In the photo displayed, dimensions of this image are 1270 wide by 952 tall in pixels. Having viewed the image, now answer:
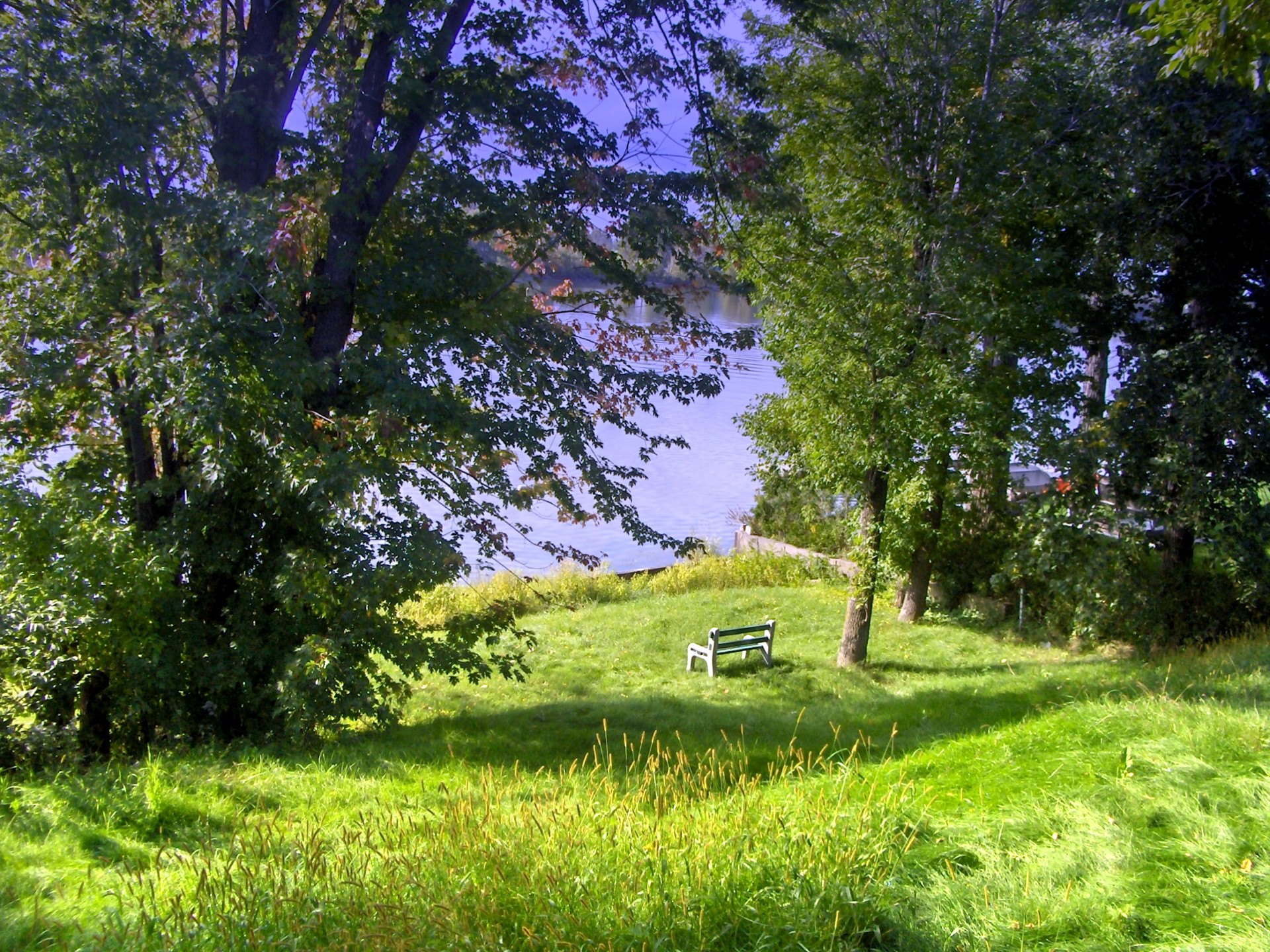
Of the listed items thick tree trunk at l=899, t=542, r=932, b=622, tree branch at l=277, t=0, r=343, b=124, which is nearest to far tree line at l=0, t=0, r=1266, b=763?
tree branch at l=277, t=0, r=343, b=124

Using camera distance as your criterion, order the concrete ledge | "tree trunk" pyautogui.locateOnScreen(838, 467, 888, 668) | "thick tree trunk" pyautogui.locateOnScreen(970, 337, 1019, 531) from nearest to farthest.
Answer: "thick tree trunk" pyautogui.locateOnScreen(970, 337, 1019, 531) < "tree trunk" pyautogui.locateOnScreen(838, 467, 888, 668) < the concrete ledge

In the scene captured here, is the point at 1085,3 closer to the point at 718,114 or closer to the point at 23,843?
the point at 718,114

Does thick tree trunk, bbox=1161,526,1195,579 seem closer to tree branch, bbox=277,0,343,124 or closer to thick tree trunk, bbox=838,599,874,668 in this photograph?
thick tree trunk, bbox=838,599,874,668

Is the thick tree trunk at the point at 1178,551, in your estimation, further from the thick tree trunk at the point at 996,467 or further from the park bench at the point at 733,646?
the park bench at the point at 733,646

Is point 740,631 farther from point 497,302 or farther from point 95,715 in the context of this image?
point 95,715

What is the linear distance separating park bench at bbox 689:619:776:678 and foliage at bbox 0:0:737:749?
3101 mm

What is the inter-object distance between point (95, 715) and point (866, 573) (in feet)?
25.6

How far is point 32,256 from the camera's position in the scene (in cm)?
733

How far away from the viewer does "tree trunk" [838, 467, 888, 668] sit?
10523 mm

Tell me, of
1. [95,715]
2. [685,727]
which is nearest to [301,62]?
[95,715]

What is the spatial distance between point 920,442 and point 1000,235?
2618 millimetres

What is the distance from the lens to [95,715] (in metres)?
6.87

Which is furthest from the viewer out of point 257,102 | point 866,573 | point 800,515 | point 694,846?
point 800,515

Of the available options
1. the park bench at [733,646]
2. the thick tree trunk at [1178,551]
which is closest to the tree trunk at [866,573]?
the park bench at [733,646]
